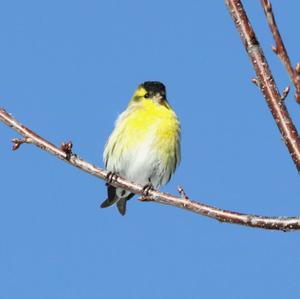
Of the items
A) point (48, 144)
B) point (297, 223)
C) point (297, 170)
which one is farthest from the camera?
point (48, 144)

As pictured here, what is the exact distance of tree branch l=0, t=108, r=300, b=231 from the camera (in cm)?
267

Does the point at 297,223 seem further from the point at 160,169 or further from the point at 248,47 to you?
the point at 160,169

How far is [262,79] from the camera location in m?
2.30

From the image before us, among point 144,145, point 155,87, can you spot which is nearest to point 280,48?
point 144,145

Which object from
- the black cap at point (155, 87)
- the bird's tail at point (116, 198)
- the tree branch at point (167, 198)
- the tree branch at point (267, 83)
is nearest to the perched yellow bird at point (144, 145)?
the bird's tail at point (116, 198)

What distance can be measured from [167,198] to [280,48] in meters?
1.95

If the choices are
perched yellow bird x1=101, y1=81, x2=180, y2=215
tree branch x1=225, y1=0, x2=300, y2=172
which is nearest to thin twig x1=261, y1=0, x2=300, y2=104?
tree branch x1=225, y1=0, x2=300, y2=172

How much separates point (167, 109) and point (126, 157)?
0.79 m

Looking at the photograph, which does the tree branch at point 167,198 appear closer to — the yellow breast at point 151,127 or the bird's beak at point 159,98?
the yellow breast at point 151,127

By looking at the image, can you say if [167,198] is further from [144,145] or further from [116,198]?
[116,198]

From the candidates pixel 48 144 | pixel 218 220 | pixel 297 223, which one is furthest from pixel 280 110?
pixel 48 144

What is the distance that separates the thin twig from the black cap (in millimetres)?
6114

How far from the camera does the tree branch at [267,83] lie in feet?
7.36

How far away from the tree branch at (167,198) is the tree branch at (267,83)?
0.48 metres
